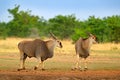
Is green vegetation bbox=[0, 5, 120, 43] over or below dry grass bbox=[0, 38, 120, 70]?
over

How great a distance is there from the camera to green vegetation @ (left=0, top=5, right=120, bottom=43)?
5538 centimetres

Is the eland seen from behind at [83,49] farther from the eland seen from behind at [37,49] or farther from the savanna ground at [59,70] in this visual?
the eland seen from behind at [37,49]

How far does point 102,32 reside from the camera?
58.1m

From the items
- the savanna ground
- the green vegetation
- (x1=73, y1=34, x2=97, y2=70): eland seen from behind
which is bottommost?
the savanna ground

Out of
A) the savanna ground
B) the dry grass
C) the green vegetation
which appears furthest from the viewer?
the green vegetation

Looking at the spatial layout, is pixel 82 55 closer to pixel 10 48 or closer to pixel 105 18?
pixel 10 48

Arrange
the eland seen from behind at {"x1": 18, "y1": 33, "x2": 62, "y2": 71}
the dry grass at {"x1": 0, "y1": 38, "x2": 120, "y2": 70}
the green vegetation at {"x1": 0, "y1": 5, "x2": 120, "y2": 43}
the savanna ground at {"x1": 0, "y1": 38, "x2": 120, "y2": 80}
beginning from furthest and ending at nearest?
the green vegetation at {"x1": 0, "y1": 5, "x2": 120, "y2": 43} < the dry grass at {"x1": 0, "y1": 38, "x2": 120, "y2": 70} < the eland seen from behind at {"x1": 18, "y1": 33, "x2": 62, "y2": 71} < the savanna ground at {"x1": 0, "y1": 38, "x2": 120, "y2": 80}

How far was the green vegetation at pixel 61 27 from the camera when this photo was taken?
182ft

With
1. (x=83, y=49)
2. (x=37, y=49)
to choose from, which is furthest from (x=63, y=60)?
(x=37, y=49)

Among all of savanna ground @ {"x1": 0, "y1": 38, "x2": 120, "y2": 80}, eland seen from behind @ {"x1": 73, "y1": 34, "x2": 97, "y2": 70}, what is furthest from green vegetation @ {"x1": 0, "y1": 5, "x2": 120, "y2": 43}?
eland seen from behind @ {"x1": 73, "y1": 34, "x2": 97, "y2": 70}

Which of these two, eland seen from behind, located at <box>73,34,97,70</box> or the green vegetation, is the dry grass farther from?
the green vegetation

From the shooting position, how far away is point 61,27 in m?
68.2

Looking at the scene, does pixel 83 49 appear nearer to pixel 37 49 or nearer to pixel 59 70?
pixel 59 70

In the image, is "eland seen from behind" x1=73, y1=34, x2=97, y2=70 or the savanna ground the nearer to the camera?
the savanna ground
